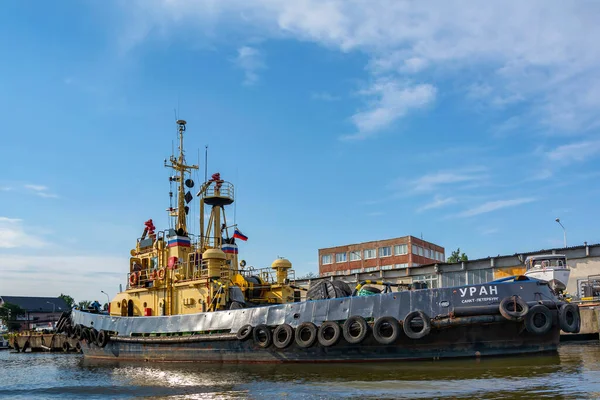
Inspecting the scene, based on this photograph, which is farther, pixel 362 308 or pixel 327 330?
pixel 327 330

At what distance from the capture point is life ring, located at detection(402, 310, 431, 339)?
14.7 m

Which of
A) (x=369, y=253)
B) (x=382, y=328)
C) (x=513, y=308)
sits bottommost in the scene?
(x=382, y=328)

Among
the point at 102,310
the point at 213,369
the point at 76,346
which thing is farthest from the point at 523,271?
the point at 76,346

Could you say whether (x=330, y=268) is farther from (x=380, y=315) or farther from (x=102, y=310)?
(x=380, y=315)

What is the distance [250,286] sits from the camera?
20.3 m

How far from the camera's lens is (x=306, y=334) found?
16.5m

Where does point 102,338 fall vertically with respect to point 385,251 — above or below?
below

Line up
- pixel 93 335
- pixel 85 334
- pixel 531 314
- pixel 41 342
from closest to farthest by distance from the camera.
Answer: pixel 531 314, pixel 93 335, pixel 85 334, pixel 41 342

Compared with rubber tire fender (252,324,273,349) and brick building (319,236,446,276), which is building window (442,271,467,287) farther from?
brick building (319,236,446,276)

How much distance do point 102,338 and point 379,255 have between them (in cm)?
3919

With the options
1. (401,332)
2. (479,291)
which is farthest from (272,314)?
(479,291)

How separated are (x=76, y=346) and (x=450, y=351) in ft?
101

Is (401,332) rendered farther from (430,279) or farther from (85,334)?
(430,279)

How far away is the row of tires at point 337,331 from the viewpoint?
1492 centimetres
